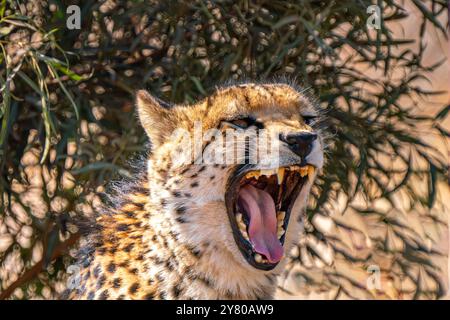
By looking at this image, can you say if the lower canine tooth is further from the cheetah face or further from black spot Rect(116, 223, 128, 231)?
black spot Rect(116, 223, 128, 231)

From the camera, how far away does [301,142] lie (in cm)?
247

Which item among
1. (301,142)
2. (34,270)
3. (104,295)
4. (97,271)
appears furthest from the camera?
(34,270)

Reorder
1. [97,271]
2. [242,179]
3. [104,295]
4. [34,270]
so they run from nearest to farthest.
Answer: [242,179] < [104,295] < [97,271] < [34,270]

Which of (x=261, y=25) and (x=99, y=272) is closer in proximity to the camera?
(x=99, y=272)

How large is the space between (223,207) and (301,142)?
0.86ft

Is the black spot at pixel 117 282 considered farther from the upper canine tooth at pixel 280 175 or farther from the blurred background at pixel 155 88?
the blurred background at pixel 155 88

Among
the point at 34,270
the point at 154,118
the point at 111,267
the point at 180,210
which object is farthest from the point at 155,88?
the point at 180,210

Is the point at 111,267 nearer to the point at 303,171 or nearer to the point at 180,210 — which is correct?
the point at 180,210

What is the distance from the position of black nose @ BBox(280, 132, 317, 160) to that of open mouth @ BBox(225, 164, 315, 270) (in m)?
0.05

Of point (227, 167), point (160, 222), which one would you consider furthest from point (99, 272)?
point (227, 167)

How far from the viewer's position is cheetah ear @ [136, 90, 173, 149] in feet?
9.02

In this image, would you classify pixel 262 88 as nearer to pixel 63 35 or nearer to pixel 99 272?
pixel 99 272

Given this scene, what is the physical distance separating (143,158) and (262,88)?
0.48 meters

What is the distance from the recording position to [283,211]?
8.71 ft
